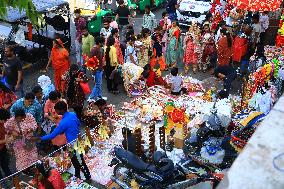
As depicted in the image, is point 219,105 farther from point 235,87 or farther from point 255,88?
point 235,87

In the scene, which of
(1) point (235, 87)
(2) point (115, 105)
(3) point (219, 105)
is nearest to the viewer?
(3) point (219, 105)

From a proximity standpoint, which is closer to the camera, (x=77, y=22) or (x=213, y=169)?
(x=213, y=169)

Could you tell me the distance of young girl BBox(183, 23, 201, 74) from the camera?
42.2 feet

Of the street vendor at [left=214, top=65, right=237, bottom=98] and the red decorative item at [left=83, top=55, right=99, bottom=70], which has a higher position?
the red decorative item at [left=83, top=55, right=99, bottom=70]

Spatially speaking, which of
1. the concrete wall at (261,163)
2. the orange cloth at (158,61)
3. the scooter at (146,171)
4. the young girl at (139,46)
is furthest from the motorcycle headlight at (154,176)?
the orange cloth at (158,61)

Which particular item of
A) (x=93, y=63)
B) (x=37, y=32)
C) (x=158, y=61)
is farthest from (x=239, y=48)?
(x=37, y=32)

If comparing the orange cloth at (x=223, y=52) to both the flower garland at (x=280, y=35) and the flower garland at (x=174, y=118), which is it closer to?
the flower garland at (x=280, y=35)

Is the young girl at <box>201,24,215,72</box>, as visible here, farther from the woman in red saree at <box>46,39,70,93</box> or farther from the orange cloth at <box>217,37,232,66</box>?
the woman in red saree at <box>46,39,70,93</box>

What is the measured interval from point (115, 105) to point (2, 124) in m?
4.16

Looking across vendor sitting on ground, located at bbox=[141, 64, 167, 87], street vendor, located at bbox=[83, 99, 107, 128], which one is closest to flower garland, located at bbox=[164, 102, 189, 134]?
street vendor, located at bbox=[83, 99, 107, 128]

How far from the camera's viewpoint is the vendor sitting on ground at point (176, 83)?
11266 millimetres

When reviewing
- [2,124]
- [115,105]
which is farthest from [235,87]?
[2,124]

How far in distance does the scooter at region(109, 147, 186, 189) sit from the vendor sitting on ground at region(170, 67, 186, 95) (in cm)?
364

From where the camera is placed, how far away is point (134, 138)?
8508 mm
